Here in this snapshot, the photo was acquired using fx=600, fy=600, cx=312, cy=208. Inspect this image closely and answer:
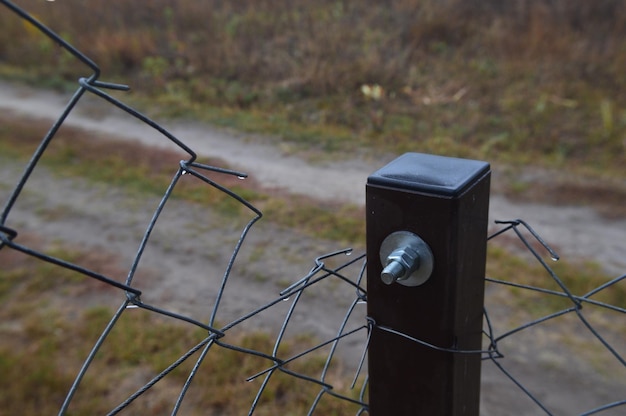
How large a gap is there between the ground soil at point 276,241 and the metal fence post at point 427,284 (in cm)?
174

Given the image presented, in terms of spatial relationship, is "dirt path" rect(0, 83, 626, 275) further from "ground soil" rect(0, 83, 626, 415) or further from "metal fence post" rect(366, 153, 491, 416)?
"metal fence post" rect(366, 153, 491, 416)

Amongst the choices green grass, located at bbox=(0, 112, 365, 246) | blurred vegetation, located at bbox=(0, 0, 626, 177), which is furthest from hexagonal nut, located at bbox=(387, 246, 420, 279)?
blurred vegetation, located at bbox=(0, 0, 626, 177)

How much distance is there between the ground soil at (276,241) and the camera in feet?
9.16

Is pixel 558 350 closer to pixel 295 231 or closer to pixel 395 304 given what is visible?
pixel 295 231

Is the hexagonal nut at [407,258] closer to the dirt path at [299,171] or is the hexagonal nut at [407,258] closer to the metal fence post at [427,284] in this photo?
the metal fence post at [427,284]

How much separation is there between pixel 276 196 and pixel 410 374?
3792 millimetres

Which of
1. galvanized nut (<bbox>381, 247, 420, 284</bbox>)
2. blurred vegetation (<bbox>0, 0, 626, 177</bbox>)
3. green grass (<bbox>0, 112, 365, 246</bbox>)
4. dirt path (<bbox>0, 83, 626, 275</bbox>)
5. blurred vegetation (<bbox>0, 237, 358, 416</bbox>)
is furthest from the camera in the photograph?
blurred vegetation (<bbox>0, 0, 626, 177</bbox>)

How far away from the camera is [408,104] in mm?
6703

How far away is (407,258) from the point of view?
874mm

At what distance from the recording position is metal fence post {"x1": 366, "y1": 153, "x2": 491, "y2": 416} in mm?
867

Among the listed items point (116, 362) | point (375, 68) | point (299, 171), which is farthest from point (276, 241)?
point (375, 68)

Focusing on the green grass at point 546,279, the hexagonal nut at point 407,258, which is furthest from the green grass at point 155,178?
the hexagonal nut at point 407,258

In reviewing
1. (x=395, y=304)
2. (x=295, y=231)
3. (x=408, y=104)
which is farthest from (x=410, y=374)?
(x=408, y=104)

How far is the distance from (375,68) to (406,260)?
6612 millimetres
